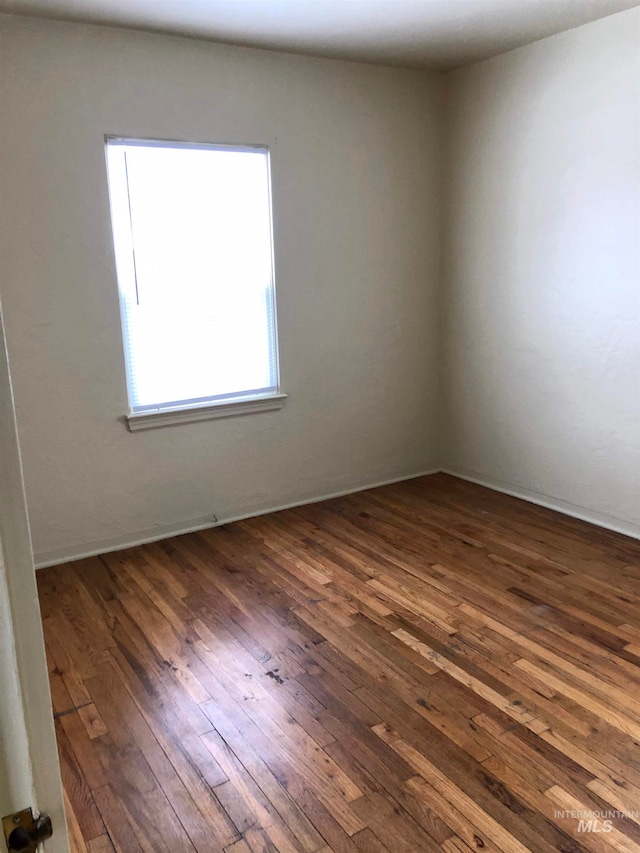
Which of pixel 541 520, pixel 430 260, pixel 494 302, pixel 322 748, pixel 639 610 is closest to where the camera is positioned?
pixel 322 748

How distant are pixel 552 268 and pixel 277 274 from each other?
156 centimetres

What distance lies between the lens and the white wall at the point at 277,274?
3.20 meters

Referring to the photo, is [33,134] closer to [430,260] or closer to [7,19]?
[7,19]

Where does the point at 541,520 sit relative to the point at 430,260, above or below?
below

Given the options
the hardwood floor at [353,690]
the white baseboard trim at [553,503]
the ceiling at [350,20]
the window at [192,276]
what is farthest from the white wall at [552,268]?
the window at [192,276]

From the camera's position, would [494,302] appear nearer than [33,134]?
No

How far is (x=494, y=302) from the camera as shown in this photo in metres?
4.21

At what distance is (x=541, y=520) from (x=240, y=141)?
269 centimetres

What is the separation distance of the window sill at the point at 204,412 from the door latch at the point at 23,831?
2.98m

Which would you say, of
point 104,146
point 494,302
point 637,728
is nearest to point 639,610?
→ point 637,728

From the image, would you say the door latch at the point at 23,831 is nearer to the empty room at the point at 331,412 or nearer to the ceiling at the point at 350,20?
the empty room at the point at 331,412

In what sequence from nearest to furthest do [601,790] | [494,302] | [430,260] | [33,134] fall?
[601,790], [33,134], [494,302], [430,260]

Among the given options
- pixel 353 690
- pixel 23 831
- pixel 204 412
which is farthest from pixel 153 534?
pixel 23 831

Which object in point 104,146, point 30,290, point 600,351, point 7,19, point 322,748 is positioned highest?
point 7,19
